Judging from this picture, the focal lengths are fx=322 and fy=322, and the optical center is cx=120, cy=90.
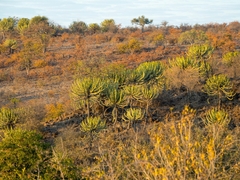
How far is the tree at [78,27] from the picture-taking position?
163 feet

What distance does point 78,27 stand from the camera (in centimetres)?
4994

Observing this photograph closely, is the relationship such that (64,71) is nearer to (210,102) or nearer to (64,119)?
(64,119)

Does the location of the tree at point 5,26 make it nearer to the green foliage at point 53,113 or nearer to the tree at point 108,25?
the tree at point 108,25

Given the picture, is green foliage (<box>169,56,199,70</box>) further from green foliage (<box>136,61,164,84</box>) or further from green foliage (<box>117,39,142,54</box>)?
green foliage (<box>117,39,142,54</box>)

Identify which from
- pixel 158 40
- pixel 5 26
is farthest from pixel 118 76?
pixel 5 26

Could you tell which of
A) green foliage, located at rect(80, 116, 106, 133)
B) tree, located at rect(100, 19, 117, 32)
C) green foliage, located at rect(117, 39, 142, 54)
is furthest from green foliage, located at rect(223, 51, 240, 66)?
tree, located at rect(100, 19, 117, 32)

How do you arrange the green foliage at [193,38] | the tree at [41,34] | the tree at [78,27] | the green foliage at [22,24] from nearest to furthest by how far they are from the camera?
1. the green foliage at [193,38]
2. the tree at [41,34]
3. the green foliage at [22,24]
4. the tree at [78,27]

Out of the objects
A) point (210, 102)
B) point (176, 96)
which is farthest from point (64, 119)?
point (210, 102)

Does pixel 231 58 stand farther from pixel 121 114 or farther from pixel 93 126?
pixel 93 126

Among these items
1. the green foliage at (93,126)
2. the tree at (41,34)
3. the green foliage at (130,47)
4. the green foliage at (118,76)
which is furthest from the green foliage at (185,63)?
the tree at (41,34)

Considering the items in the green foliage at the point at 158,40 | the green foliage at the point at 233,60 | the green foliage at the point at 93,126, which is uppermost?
the green foliage at the point at 158,40

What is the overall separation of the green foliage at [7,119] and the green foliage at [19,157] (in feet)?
16.7

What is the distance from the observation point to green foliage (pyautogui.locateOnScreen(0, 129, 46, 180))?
7.04 meters

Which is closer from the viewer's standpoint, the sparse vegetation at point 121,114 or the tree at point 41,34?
the sparse vegetation at point 121,114
